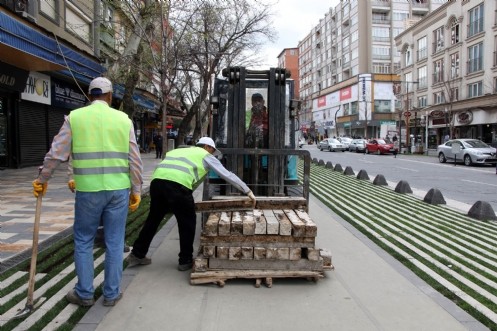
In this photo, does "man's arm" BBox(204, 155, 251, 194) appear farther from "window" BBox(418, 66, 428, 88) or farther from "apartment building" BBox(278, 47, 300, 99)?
"apartment building" BBox(278, 47, 300, 99)

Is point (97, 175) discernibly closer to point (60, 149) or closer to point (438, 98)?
point (60, 149)

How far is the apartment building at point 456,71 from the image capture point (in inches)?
1484

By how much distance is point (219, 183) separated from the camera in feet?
23.1

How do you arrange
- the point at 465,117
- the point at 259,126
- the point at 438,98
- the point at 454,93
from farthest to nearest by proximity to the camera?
the point at 438,98 < the point at 454,93 < the point at 465,117 < the point at 259,126

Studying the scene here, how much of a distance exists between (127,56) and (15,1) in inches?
250

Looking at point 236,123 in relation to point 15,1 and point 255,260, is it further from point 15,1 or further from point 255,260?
point 15,1

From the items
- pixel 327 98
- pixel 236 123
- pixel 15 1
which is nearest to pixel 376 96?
pixel 327 98

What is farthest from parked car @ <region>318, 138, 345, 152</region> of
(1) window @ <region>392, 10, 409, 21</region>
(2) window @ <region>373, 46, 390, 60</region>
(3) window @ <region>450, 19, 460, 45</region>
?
(1) window @ <region>392, 10, 409, 21</region>

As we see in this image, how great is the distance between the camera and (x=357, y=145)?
44.0 m

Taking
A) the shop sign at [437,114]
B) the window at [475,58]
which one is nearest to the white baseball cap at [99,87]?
the window at [475,58]

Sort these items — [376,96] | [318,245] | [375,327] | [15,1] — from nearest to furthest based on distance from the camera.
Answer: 1. [375,327]
2. [318,245]
3. [15,1]
4. [376,96]

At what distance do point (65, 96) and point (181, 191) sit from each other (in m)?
17.7

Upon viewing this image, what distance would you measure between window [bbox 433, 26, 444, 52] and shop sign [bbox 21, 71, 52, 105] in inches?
1574

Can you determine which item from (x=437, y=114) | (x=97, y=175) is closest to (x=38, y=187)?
(x=97, y=175)
